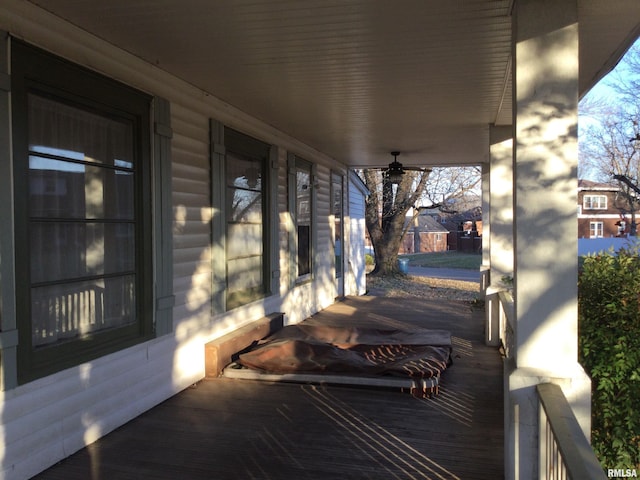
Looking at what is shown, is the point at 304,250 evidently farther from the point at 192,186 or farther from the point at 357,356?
the point at 192,186

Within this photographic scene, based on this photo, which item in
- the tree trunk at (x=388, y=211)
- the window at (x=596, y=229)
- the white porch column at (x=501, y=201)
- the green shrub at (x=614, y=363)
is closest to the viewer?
the green shrub at (x=614, y=363)

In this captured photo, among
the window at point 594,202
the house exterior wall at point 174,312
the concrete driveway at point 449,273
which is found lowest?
the concrete driveway at point 449,273

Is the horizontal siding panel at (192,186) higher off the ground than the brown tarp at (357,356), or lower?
higher

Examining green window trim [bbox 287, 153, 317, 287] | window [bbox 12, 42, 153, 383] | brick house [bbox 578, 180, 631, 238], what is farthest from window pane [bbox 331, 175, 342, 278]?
brick house [bbox 578, 180, 631, 238]

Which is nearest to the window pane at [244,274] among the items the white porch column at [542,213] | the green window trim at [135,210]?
the green window trim at [135,210]

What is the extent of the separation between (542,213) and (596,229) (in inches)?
1631

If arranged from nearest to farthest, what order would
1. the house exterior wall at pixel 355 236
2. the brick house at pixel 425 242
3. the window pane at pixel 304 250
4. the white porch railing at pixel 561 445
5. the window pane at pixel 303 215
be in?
the white porch railing at pixel 561 445 → the window pane at pixel 303 215 → the window pane at pixel 304 250 → the house exterior wall at pixel 355 236 → the brick house at pixel 425 242

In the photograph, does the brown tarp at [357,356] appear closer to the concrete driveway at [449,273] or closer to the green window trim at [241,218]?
the green window trim at [241,218]

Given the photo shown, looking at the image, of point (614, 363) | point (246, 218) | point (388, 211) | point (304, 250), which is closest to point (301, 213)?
point (304, 250)

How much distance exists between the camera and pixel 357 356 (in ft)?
17.1

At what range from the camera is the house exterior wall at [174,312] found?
3041 mm

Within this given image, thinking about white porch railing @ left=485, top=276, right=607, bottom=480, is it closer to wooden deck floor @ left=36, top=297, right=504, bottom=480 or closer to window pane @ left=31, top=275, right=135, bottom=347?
wooden deck floor @ left=36, top=297, right=504, bottom=480

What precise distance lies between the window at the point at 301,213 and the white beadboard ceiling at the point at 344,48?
65.6 inches

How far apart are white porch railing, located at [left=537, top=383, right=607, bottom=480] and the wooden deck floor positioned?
756 millimetres
